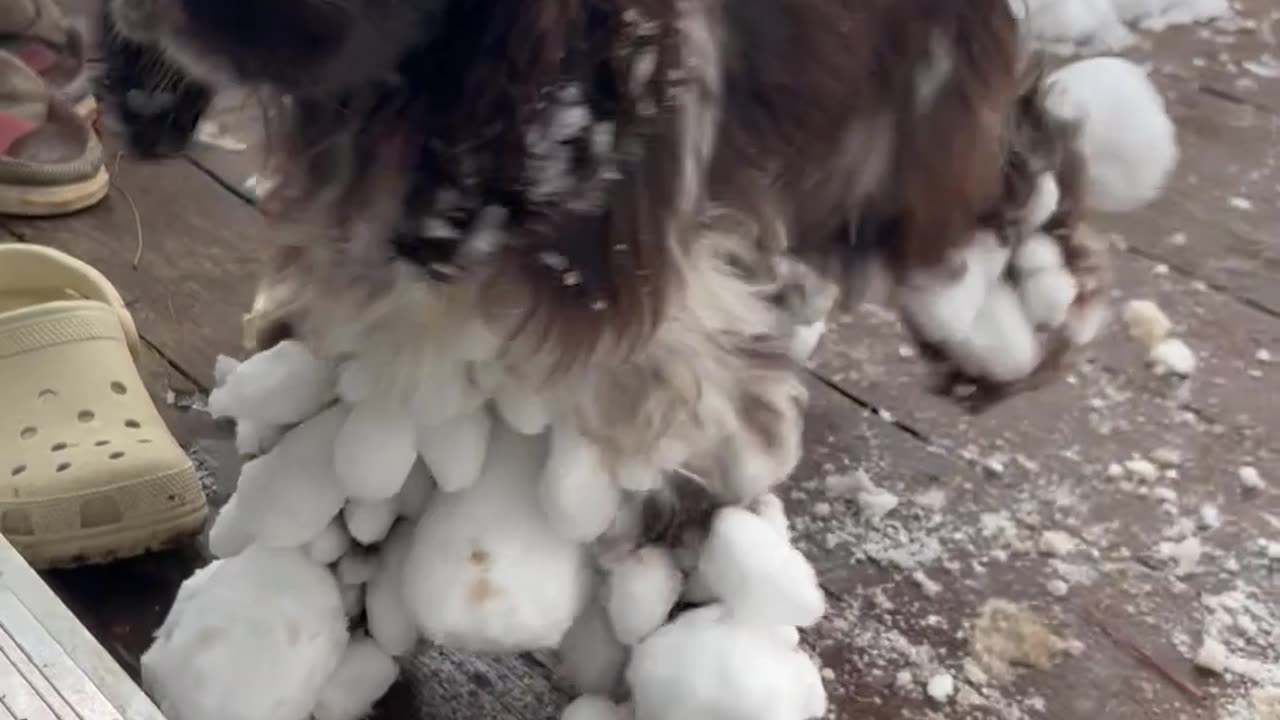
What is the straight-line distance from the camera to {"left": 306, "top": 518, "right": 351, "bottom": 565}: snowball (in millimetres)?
871

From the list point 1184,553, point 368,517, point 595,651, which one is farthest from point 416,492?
point 1184,553

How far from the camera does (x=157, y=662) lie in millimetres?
886

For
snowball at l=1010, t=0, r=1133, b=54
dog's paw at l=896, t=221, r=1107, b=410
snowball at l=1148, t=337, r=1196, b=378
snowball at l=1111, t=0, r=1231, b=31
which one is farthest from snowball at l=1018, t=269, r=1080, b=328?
snowball at l=1111, t=0, r=1231, b=31

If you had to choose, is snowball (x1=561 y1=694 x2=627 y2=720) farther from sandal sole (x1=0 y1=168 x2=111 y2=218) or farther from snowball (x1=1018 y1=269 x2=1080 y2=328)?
sandal sole (x1=0 y1=168 x2=111 y2=218)

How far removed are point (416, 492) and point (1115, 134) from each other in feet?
1.66

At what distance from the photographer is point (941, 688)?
1.02 meters

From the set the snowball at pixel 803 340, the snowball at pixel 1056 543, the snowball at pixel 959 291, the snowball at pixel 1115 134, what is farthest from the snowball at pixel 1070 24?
the snowball at pixel 1056 543

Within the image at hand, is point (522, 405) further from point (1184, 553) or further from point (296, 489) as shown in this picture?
point (1184, 553)

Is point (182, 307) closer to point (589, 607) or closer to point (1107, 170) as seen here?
point (589, 607)

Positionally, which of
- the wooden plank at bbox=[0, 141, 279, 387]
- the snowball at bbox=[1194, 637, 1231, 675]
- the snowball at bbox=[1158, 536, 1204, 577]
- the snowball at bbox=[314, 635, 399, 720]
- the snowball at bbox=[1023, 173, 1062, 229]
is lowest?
the wooden plank at bbox=[0, 141, 279, 387]

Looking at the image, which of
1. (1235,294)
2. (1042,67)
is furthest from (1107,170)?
(1235,294)

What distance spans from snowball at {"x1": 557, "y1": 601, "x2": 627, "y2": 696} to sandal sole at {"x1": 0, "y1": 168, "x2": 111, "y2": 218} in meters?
0.78

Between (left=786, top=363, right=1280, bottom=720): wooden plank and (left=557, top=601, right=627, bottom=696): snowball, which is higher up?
(left=557, top=601, right=627, bottom=696): snowball

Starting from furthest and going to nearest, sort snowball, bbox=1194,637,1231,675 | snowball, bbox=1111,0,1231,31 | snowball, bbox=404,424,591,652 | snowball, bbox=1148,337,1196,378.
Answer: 1. snowball, bbox=1111,0,1231,31
2. snowball, bbox=1148,337,1196,378
3. snowball, bbox=1194,637,1231,675
4. snowball, bbox=404,424,591,652
